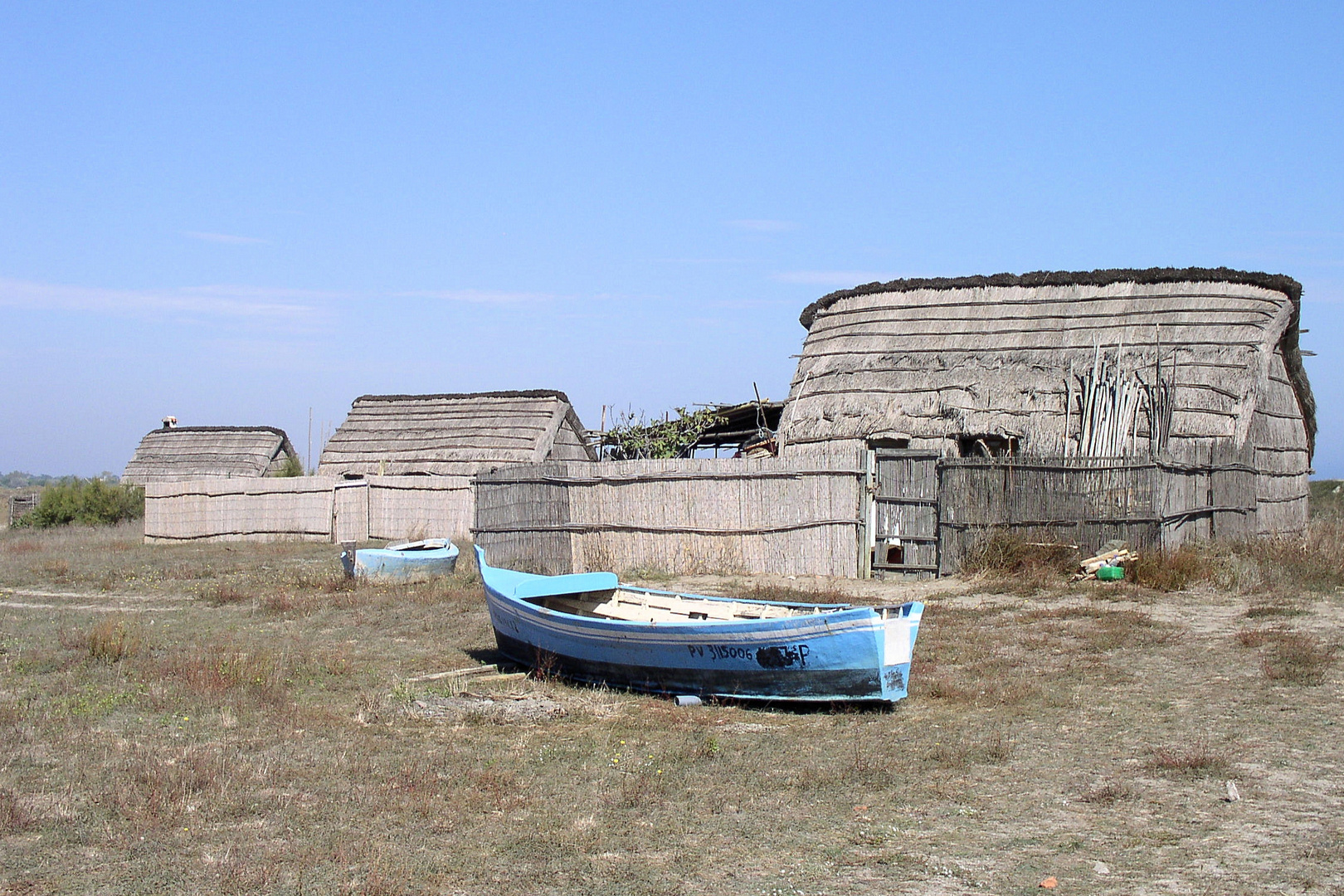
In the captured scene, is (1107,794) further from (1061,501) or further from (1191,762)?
(1061,501)

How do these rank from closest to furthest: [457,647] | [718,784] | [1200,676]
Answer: [718,784] → [1200,676] → [457,647]

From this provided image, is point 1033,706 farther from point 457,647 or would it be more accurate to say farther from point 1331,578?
point 1331,578

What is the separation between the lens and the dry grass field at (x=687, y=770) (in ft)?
17.3

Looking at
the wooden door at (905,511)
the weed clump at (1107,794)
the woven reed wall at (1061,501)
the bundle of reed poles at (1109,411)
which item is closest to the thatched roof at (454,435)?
the wooden door at (905,511)

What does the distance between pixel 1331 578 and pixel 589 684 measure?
29.8ft

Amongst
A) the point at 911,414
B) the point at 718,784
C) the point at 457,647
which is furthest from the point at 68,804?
the point at 911,414

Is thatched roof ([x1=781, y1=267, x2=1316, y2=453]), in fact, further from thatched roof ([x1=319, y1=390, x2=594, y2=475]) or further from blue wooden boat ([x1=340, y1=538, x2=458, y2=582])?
thatched roof ([x1=319, y1=390, x2=594, y2=475])

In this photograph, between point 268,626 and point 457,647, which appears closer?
point 457,647

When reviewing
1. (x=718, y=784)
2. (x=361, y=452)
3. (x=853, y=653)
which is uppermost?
(x=361, y=452)

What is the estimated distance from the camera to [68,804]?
6230 millimetres

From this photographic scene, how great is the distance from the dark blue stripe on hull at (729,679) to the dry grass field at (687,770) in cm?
17

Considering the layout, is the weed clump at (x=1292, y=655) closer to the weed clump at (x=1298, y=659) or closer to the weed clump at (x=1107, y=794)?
the weed clump at (x=1298, y=659)

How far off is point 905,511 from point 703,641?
7.32m

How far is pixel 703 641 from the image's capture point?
8.60 meters
